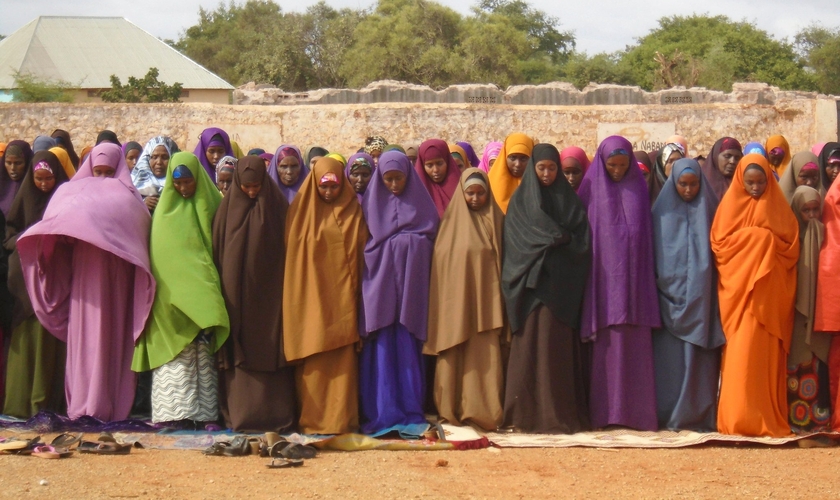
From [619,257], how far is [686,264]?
367mm

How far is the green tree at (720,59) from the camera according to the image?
91.2 feet

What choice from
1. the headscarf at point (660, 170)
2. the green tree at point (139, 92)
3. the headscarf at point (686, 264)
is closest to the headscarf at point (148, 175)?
the headscarf at point (686, 264)

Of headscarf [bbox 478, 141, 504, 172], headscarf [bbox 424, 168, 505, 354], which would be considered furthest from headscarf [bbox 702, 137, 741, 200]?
headscarf [bbox 424, 168, 505, 354]

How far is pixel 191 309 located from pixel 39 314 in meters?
0.87

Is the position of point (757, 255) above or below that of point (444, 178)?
below

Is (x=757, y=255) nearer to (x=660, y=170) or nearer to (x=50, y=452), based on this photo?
(x=660, y=170)

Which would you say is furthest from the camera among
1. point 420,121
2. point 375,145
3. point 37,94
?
point 37,94

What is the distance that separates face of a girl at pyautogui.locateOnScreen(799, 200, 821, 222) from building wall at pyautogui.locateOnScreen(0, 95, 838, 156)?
8.23 meters

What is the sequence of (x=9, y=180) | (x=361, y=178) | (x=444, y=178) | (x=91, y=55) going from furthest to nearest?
1. (x=91, y=55)
2. (x=444, y=178)
3. (x=361, y=178)
4. (x=9, y=180)

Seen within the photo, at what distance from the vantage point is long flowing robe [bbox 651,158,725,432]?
204 inches

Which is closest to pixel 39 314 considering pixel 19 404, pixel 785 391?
pixel 19 404

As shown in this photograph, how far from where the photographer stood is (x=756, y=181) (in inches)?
202

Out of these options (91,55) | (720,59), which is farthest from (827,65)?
(91,55)

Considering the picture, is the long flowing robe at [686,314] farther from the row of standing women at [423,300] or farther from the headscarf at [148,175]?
the headscarf at [148,175]
